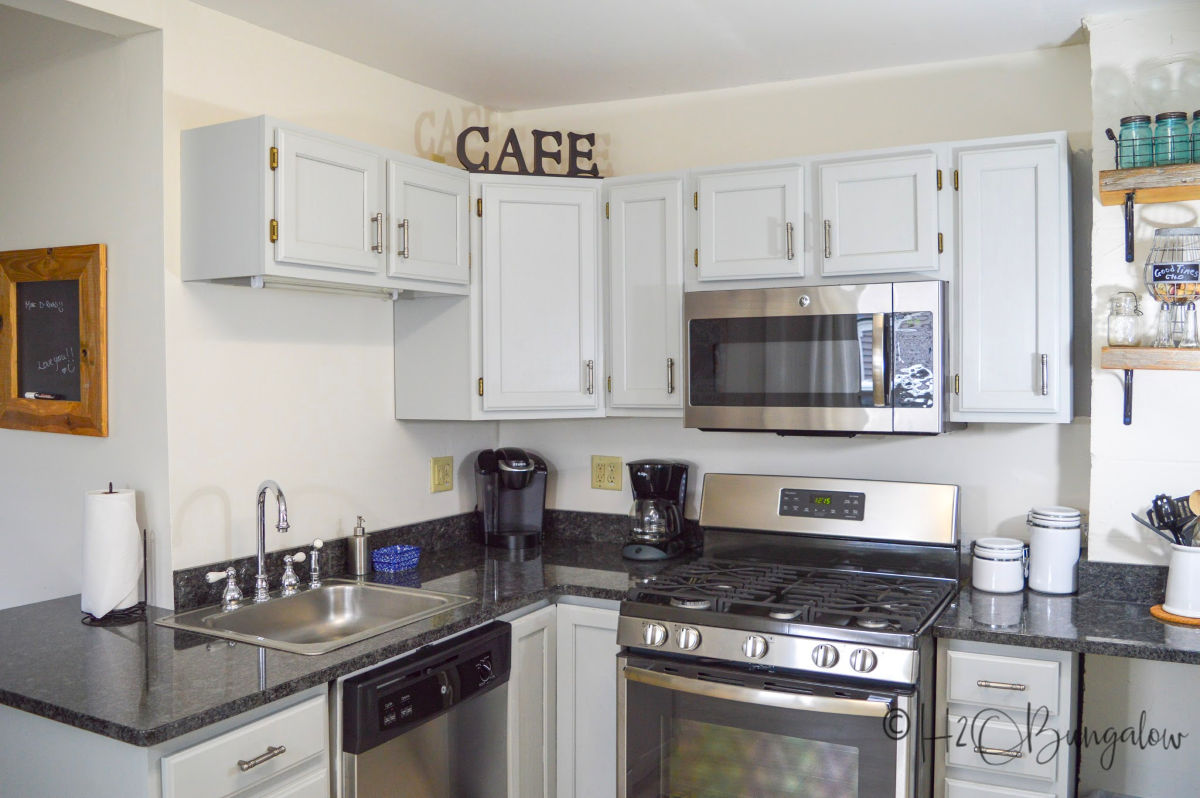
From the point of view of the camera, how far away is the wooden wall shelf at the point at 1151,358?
7.30 feet

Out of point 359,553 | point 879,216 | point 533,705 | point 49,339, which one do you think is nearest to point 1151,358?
point 879,216

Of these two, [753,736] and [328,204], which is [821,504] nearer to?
[753,736]

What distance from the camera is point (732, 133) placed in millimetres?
3082

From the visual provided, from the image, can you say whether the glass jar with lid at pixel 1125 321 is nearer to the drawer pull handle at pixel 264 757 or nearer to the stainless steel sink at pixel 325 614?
the stainless steel sink at pixel 325 614

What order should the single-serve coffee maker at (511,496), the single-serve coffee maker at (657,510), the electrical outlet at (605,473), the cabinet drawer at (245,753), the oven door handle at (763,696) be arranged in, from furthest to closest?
the electrical outlet at (605,473) < the single-serve coffee maker at (511,496) < the single-serve coffee maker at (657,510) < the oven door handle at (763,696) < the cabinet drawer at (245,753)

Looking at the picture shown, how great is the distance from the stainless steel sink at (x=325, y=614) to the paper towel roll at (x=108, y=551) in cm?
13

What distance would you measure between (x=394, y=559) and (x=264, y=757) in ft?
3.34

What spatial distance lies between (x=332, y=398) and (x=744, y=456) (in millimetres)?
1282

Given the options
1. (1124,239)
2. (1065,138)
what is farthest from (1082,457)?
(1065,138)

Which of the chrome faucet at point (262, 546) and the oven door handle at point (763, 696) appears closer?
the oven door handle at point (763, 696)

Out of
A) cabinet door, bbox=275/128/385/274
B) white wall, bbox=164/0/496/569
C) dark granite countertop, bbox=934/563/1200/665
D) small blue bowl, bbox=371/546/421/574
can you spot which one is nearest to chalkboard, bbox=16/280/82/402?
white wall, bbox=164/0/496/569

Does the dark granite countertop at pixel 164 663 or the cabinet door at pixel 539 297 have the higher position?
the cabinet door at pixel 539 297

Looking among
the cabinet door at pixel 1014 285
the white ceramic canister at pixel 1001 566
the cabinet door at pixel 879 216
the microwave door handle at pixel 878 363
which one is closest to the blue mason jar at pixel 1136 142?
the cabinet door at pixel 1014 285

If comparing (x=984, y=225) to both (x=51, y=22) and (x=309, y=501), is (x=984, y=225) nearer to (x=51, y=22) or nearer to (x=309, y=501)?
(x=309, y=501)
